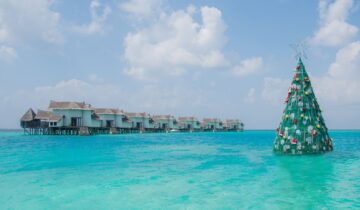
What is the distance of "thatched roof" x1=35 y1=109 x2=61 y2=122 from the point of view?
61594 mm

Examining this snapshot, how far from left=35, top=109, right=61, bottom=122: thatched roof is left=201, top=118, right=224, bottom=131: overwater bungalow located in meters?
71.2

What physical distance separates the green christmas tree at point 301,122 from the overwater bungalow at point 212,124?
105 m

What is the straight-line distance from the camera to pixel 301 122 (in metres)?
18.2

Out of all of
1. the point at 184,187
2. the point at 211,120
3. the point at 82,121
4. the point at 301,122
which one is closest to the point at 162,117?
the point at 211,120

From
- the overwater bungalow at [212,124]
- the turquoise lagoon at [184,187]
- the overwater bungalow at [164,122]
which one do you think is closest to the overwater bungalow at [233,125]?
the overwater bungalow at [212,124]

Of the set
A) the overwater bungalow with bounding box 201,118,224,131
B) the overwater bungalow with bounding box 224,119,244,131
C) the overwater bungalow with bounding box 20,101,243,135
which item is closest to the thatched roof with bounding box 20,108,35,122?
the overwater bungalow with bounding box 20,101,243,135

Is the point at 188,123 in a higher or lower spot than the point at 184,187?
higher

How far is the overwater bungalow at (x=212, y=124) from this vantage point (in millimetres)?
125100

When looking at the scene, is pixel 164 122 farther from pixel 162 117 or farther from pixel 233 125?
pixel 233 125

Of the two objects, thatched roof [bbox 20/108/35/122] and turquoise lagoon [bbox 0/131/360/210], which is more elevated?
thatched roof [bbox 20/108/35/122]

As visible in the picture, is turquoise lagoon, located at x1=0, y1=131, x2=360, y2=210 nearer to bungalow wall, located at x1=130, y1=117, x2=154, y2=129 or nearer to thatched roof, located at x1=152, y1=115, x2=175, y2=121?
bungalow wall, located at x1=130, y1=117, x2=154, y2=129

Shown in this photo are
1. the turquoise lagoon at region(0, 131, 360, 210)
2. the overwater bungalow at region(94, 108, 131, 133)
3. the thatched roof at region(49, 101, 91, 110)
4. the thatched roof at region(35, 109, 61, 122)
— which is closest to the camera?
the turquoise lagoon at region(0, 131, 360, 210)

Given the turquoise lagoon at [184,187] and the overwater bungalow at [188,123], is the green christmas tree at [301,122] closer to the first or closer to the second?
the turquoise lagoon at [184,187]

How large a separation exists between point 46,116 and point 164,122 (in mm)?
48879
